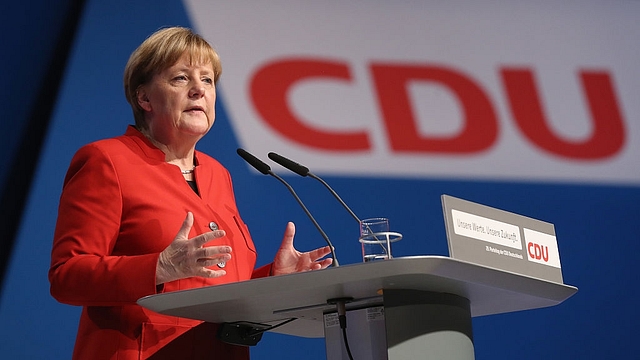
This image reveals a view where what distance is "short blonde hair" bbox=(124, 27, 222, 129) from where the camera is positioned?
204cm

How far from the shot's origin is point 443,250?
10.8 ft

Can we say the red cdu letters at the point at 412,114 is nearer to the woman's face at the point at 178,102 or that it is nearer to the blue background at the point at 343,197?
the blue background at the point at 343,197

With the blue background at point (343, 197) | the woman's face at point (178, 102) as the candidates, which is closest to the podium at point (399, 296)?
the woman's face at point (178, 102)

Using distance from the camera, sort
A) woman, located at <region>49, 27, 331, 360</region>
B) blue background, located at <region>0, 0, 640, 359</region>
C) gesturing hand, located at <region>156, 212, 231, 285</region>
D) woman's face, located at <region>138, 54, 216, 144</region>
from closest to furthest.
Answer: gesturing hand, located at <region>156, 212, 231, 285</region>, woman, located at <region>49, 27, 331, 360</region>, woman's face, located at <region>138, 54, 216, 144</region>, blue background, located at <region>0, 0, 640, 359</region>

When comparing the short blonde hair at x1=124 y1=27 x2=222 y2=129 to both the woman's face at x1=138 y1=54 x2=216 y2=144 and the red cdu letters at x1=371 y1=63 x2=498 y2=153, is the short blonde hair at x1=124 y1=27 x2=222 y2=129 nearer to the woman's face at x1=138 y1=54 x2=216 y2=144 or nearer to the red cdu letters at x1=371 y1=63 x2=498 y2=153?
the woman's face at x1=138 y1=54 x2=216 y2=144

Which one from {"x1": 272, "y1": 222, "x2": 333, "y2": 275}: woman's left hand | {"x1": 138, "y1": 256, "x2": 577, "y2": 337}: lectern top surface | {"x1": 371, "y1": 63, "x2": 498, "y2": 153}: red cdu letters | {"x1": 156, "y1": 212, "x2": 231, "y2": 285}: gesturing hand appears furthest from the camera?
{"x1": 371, "y1": 63, "x2": 498, "y2": 153}: red cdu letters

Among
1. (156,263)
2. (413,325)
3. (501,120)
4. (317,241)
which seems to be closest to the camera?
(413,325)

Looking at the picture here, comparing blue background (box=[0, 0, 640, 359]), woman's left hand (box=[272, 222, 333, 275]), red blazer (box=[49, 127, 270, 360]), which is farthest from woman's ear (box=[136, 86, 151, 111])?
blue background (box=[0, 0, 640, 359])

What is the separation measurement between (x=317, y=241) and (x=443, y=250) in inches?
20.7

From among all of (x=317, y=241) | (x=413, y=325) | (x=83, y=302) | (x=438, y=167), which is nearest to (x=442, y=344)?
(x=413, y=325)

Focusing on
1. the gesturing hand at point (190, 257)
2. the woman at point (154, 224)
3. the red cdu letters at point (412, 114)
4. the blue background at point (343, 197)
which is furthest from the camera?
the red cdu letters at point (412, 114)

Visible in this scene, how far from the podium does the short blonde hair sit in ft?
2.47

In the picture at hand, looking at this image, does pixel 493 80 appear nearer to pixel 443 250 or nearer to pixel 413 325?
pixel 443 250

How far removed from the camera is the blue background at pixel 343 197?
3.14 metres
